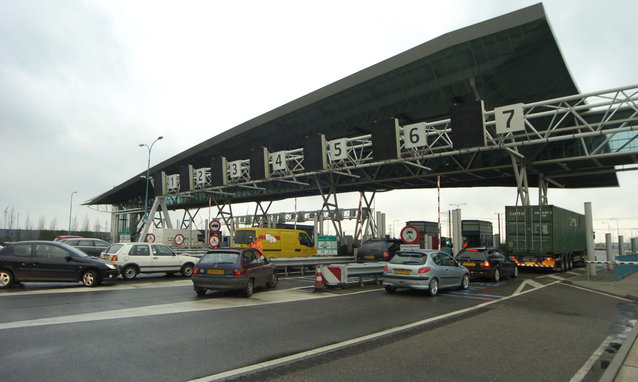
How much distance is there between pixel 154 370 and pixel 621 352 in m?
6.61

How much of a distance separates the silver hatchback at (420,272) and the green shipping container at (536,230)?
10973 millimetres

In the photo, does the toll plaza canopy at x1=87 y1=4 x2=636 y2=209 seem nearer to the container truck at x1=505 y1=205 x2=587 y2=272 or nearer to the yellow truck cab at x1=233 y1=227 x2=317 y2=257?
the container truck at x1=505 y1=205 x2=587 y2=272

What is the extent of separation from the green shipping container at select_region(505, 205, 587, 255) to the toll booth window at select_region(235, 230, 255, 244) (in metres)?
14.4

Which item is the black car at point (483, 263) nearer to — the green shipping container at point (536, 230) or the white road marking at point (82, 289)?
the green shipping container at point (536, 230)

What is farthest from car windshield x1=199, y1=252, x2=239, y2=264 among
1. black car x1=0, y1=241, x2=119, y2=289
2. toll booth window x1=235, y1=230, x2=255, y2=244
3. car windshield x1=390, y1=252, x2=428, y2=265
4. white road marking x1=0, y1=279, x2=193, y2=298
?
toll booth window x1=235, y1=230, x2=255, y2=244

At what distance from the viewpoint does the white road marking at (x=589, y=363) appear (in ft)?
16.7

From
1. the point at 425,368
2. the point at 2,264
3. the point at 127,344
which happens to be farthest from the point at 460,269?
the point at 2,264

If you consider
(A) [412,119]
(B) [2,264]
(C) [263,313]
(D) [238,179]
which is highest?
(A) [412,119]

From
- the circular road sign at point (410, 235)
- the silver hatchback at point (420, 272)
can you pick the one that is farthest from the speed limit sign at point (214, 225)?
the silver hatchback at point (420, 272)

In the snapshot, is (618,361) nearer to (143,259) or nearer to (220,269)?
(220,269)

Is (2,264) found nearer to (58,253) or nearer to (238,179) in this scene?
(58,253)

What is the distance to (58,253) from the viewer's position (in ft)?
42.6

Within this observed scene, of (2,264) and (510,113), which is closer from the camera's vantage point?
(2,264)

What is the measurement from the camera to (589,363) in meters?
5.74
